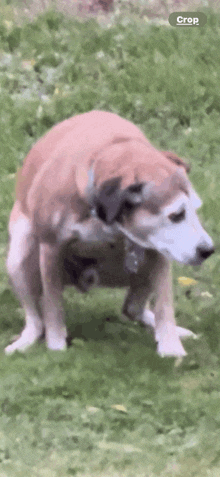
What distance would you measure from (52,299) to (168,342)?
645 mm

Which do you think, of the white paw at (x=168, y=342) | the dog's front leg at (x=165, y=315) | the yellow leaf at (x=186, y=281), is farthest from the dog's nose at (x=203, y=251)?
the yellow leaf at (x=186, y=281)

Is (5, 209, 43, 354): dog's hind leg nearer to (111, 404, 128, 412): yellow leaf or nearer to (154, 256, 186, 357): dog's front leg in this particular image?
(154, 256, 186, 357): dog's front leg

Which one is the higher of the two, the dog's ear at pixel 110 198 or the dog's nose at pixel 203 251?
the dog's ear at pixel 110 198

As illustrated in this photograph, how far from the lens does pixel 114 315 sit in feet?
16.8

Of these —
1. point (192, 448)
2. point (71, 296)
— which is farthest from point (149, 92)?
point (192, 448)

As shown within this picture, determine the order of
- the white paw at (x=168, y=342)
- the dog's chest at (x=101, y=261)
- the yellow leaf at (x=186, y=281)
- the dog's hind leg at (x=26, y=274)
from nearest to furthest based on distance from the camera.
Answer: the dog's chest at (x=101, y=261), the white paw at (x=168, y=342), the dog's hind leg at (x=26, y=274), the yellow leaf at (x=186, y=281)

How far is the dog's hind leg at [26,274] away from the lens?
4605 mm

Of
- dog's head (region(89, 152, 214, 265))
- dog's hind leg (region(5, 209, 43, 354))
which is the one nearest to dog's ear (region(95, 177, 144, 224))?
dog's head (region(89, 152, 214, 265))

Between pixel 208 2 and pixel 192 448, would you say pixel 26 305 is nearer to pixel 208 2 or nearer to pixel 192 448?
pixel 192 448

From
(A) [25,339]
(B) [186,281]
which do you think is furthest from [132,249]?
(B) [186,281]

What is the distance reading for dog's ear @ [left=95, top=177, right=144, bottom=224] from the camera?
3820mm

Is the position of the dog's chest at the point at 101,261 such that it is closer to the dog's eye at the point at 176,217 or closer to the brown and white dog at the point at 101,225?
the brown and white dog at the point at 101,225

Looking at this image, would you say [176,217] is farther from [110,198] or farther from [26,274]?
[26,274]

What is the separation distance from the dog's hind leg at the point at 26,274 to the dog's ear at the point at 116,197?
0.80 metres
